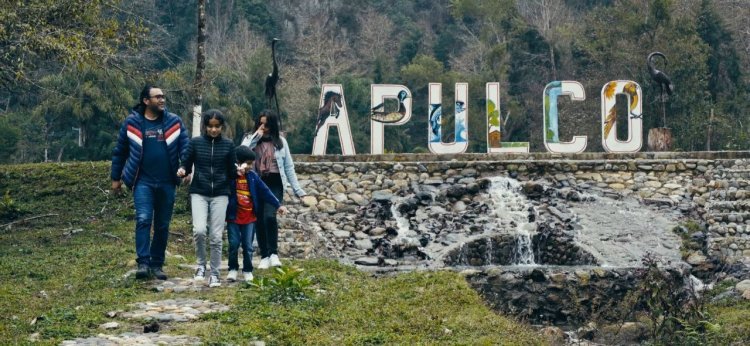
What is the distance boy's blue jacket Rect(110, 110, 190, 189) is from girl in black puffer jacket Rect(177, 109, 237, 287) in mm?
228

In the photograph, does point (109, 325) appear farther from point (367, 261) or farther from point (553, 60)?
point (553, 60)

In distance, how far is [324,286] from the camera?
1375cm

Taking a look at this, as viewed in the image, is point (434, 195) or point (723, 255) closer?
point (723, 255)

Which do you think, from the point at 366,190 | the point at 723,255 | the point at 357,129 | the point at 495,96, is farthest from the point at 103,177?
the point at 357,129

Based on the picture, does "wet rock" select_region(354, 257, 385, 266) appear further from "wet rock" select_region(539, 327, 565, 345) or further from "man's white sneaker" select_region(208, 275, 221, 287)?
"man's white sneaker" select_region(208, 275, 221, 287)

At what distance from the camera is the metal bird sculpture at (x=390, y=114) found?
78.8ft

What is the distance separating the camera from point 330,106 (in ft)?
77.5

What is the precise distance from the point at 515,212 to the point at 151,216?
942 centimetres

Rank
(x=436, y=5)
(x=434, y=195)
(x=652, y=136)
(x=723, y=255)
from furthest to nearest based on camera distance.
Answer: (x=436, y=5) → (x=652, y=136) → (x=434, y=195) → (x=723, y=255)

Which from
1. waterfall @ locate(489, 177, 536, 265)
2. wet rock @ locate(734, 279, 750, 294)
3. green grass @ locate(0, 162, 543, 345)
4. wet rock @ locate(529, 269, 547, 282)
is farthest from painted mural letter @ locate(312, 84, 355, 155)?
wet rock @ locate(734, 279, 750, 294)

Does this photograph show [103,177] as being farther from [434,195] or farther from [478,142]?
[478,142]

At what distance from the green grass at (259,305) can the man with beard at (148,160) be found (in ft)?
2.32

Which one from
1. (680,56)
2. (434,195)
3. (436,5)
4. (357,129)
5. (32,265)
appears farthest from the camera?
(436,5)

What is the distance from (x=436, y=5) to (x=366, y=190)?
43183 mm
